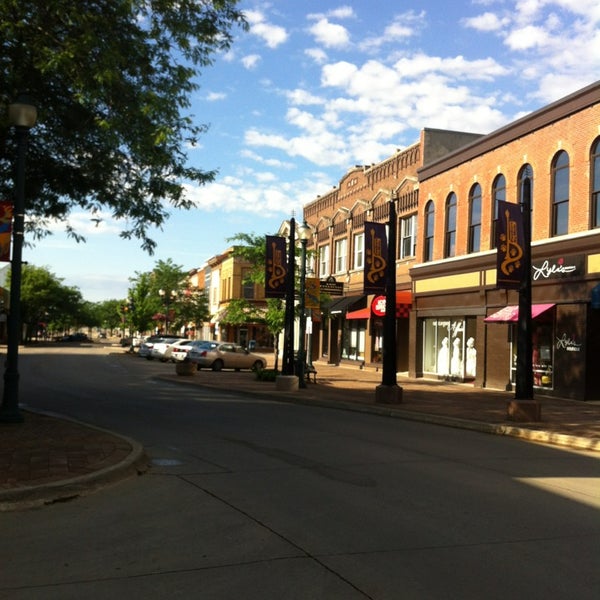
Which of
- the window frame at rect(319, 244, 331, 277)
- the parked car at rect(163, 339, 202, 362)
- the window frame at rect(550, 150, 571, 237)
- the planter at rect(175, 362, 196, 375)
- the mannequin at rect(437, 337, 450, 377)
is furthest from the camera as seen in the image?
the window frame at rect(319, 244, 331, 277)

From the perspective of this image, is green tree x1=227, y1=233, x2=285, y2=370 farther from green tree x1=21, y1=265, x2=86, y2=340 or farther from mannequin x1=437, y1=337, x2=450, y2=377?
green tree x1=21, y1=265, x2=86, y2=340

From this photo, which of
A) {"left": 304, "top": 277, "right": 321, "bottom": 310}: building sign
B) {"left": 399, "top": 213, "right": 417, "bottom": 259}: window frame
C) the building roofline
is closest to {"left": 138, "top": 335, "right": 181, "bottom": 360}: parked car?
{"left": 399, "top": 213, "right": 417, "bottom": 259}: window frame

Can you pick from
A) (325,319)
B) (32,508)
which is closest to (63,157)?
(32,508)

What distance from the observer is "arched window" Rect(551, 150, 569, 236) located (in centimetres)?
2103

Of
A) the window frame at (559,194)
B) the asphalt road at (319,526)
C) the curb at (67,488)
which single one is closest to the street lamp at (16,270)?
the asphalt road at (319,526)

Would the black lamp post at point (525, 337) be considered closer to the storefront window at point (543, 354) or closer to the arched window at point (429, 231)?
the storefront window at point (543, 354)

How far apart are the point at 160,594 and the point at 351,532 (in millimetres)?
Answer: 2022

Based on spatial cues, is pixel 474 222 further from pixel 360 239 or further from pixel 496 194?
pixel 360 239

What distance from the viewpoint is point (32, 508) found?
6.68 m

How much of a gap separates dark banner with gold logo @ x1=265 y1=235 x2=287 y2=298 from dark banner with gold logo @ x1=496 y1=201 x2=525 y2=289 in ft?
26.3

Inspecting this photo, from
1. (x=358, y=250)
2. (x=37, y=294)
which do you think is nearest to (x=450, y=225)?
(x=358, y=250)

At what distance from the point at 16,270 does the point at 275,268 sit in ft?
41.2

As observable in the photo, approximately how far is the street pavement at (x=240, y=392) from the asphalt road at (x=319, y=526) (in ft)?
0.89

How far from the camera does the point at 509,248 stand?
16688mm
